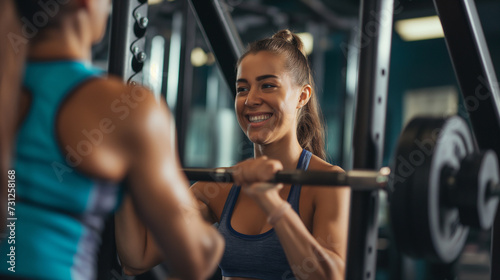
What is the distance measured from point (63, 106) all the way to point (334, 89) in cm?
662

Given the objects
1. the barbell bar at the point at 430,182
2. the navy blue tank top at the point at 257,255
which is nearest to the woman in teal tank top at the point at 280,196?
the navy blue tank top at the point at 257,255

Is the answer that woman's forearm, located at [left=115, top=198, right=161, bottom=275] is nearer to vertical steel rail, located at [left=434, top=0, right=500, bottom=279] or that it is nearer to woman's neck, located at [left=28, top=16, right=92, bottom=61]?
woman's neck, located at [left=28, top=16, right=92, bottom=61]

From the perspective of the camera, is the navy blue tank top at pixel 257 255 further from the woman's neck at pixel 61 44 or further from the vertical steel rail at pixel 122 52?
the woman's neck at pixel 61 44

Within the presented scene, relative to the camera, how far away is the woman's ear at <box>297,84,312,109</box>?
166 cm

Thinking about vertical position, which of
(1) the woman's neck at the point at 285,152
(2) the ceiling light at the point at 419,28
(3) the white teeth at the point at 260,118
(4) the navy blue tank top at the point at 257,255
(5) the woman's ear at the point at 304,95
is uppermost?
(2) the ceiling light at the point at 419,28

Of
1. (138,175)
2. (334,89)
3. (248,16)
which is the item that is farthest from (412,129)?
(334,89)

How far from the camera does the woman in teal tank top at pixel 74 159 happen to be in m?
0.69

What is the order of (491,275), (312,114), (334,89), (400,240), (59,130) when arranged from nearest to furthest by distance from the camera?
(59,130) → (400,240) → (491,275) → (312,114) → (334,89)

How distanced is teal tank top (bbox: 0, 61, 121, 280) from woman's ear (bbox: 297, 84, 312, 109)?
1016 millimetres

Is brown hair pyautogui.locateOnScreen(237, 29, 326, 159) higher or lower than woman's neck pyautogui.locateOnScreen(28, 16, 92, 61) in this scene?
higher

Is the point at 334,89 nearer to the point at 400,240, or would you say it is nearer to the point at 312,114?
the point at 312,114

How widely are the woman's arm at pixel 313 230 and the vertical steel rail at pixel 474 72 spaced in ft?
1.39

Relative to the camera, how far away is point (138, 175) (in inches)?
28.7

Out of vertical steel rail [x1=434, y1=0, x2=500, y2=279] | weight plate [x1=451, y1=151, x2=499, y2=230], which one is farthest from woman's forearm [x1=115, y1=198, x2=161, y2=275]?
vertical steel rail [x1=434, y1=0, x2=500, y2=279]
